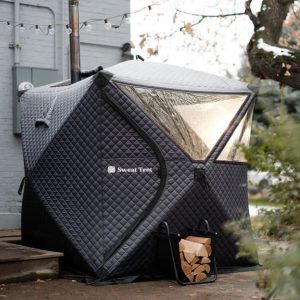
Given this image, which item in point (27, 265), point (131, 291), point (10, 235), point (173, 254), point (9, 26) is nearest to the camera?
point (131, 291)

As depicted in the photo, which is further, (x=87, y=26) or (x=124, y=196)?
(x=87, y=26)

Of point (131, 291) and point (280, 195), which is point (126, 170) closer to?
point (131, 291)

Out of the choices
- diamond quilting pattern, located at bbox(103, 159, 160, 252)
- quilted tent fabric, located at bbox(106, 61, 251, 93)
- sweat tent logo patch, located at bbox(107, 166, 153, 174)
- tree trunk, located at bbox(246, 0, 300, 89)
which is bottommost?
diamond quilting pattern, located at bbox(103, 159, 160, 252)

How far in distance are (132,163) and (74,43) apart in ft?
7.31

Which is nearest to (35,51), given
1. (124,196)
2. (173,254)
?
(124,196)

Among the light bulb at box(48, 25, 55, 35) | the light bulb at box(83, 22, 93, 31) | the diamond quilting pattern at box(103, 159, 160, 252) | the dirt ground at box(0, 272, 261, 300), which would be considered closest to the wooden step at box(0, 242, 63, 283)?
the dirt ground at box(0, 272, 261, 300)

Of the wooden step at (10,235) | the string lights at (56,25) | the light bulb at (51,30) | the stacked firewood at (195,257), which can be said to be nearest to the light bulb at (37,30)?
the string lights at (56,25)

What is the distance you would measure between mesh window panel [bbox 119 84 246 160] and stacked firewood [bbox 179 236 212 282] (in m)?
1.02

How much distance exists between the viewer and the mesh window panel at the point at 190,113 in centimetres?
709

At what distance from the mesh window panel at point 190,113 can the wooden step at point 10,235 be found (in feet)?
9.61

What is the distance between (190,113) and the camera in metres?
7.38

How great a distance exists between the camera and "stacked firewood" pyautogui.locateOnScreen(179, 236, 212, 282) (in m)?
6.71

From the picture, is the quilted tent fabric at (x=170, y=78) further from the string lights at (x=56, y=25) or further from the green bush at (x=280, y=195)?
the green bush at (x=280, y=195)

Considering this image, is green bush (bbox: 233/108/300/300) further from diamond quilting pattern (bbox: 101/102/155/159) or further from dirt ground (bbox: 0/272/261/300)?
diamond quilting pattern (bbox: 101/102/155/159)
